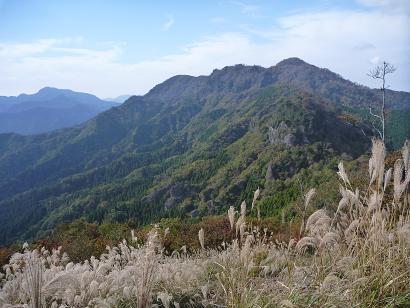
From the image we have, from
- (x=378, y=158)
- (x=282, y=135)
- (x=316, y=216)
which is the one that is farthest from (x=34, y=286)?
(x=282, y=135)

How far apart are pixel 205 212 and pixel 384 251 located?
126 metres

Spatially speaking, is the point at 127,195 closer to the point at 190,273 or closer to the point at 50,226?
the point at 50,226

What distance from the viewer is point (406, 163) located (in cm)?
412

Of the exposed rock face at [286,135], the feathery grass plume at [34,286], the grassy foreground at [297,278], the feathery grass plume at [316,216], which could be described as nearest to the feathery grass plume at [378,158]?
the grassy foreground at [297,278]

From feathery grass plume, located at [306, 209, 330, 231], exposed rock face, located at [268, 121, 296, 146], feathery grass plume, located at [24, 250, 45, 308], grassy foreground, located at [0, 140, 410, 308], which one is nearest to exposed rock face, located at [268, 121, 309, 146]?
exposed rock face, located at [268, 121, 296, 146]

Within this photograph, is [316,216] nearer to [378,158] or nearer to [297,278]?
[297,278]

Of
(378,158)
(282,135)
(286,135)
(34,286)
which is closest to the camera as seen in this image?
(34,286)

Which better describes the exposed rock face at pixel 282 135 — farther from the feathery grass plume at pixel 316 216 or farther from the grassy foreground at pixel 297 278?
the feathery grass plume at pixel 316 216

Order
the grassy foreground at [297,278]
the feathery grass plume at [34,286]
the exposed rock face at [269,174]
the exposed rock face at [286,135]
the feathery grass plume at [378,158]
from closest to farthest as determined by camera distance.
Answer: the feathery grass plume at [34,286], the grassy foreground at [297,278], the feathery grass plume at [378,158], the exposed rock face at [269,174], the exposed rock face at [286,135]

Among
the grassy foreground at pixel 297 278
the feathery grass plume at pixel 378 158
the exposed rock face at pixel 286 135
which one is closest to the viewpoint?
the grassy foreground at pixel 297 278

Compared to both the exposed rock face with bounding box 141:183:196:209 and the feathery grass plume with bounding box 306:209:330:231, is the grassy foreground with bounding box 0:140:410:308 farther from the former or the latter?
the exposed rock face with bounding box 141:183:196:209

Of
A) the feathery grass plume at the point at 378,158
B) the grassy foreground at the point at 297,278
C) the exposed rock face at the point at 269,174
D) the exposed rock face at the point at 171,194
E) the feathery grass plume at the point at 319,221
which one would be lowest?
the exposed rock face at the point at 171,194

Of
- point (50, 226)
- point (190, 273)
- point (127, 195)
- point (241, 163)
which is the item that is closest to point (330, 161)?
point (241, 163)

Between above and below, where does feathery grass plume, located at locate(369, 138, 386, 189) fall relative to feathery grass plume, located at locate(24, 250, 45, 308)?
above
